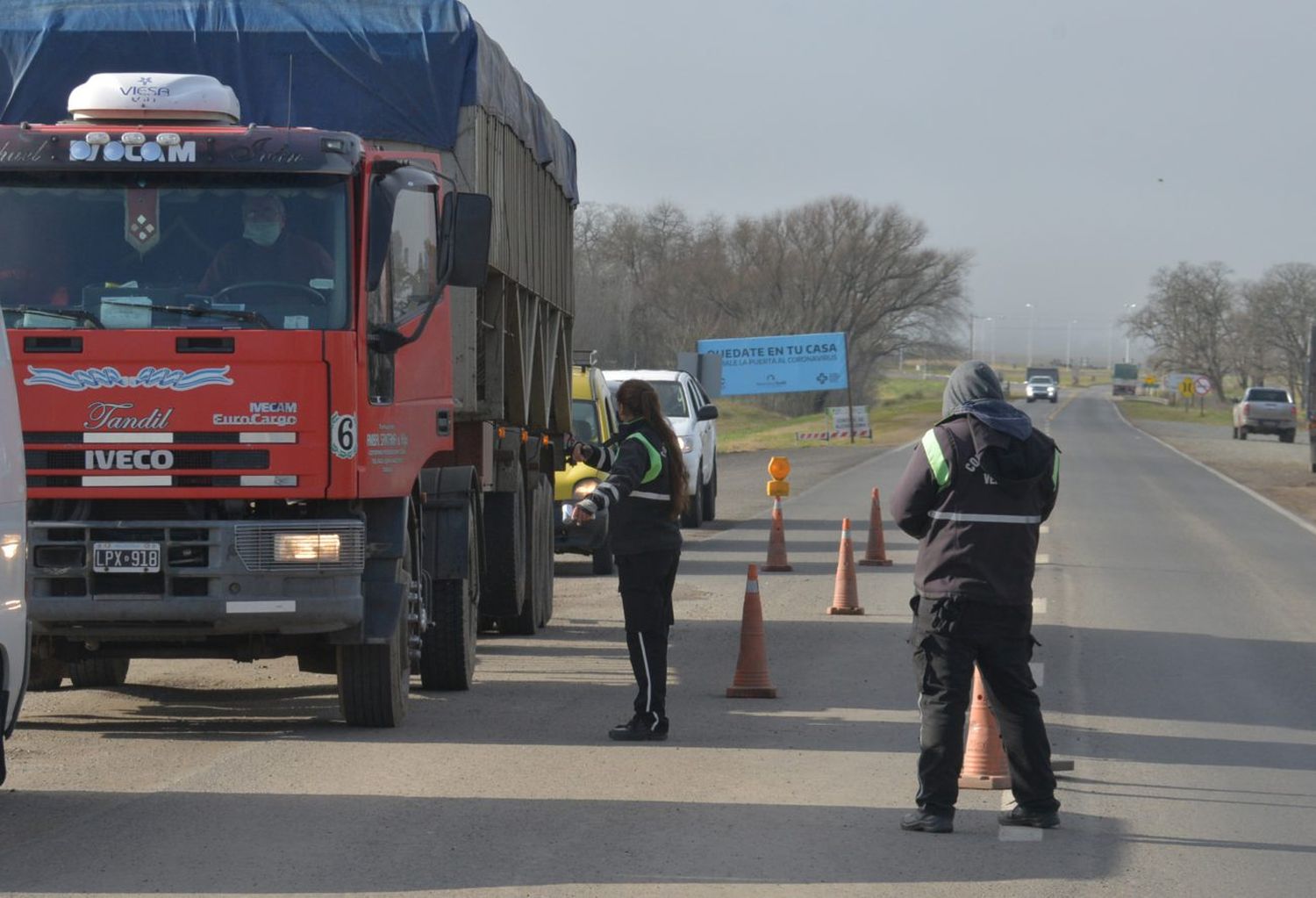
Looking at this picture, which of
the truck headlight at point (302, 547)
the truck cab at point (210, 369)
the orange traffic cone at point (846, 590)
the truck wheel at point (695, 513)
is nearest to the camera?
the truck cab at point (210, 369)

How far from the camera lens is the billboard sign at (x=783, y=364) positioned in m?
48.1

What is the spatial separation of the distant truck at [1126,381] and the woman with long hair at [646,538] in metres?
136

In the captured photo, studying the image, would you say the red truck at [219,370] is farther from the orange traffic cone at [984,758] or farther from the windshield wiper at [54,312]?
the orange traffic cone at [984,758]

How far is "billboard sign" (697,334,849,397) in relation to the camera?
4812cm

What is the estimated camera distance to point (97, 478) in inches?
319

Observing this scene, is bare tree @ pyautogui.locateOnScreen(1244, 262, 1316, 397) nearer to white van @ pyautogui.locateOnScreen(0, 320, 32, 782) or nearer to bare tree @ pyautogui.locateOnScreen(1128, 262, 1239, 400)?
bare tree @ pyautogui.locateOnScreen(1128, 262, 1239, 400)

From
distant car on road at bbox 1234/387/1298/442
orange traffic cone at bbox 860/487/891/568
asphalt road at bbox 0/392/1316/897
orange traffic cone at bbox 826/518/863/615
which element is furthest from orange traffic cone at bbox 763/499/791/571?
distant car on road at bbox 1234/387/1298/442

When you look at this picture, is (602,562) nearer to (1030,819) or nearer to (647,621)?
(647,621)

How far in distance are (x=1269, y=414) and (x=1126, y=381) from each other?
81616 millimetres

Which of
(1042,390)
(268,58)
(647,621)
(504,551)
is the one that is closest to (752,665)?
(647,621)

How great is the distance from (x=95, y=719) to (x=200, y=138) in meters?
3.24

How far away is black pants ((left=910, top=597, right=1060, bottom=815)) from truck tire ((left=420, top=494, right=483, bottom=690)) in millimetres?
3929

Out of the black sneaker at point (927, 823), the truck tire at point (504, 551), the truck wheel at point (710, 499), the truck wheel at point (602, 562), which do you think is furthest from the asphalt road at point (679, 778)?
the truck wheel at point (710, 499)

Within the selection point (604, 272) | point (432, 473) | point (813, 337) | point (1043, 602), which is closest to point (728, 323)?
point (604, 272)
